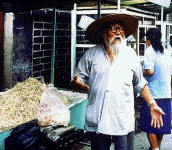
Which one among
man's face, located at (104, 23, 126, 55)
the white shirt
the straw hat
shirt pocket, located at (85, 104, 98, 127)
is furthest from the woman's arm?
shirt pocket, located at (85, 104, 98, 127)

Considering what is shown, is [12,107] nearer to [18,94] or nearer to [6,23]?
[18,94]

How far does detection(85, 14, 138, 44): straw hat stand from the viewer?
3.18 metres

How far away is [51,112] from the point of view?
3629 millimetres

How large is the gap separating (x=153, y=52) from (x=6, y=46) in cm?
254

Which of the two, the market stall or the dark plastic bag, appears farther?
the market stall

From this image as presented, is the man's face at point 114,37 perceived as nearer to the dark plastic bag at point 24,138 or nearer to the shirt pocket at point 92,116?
the shirt pocket at point 92,116

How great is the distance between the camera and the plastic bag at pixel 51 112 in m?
3.56

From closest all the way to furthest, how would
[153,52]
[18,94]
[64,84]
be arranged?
[18,94] → [153,52] → [64,84]

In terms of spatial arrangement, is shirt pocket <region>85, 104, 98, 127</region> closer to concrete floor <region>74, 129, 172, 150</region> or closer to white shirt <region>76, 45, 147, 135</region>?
white shirt <region>76, 45, 147, 135</region>

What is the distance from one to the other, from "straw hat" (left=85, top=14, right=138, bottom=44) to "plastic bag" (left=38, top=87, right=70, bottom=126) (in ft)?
3.22

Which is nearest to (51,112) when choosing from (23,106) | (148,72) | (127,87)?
(23,106)

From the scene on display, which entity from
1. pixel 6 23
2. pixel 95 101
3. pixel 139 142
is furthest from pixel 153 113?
pixel 6 23

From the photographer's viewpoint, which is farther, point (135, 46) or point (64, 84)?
point (135, 46)

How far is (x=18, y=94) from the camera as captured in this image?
13.3ft
